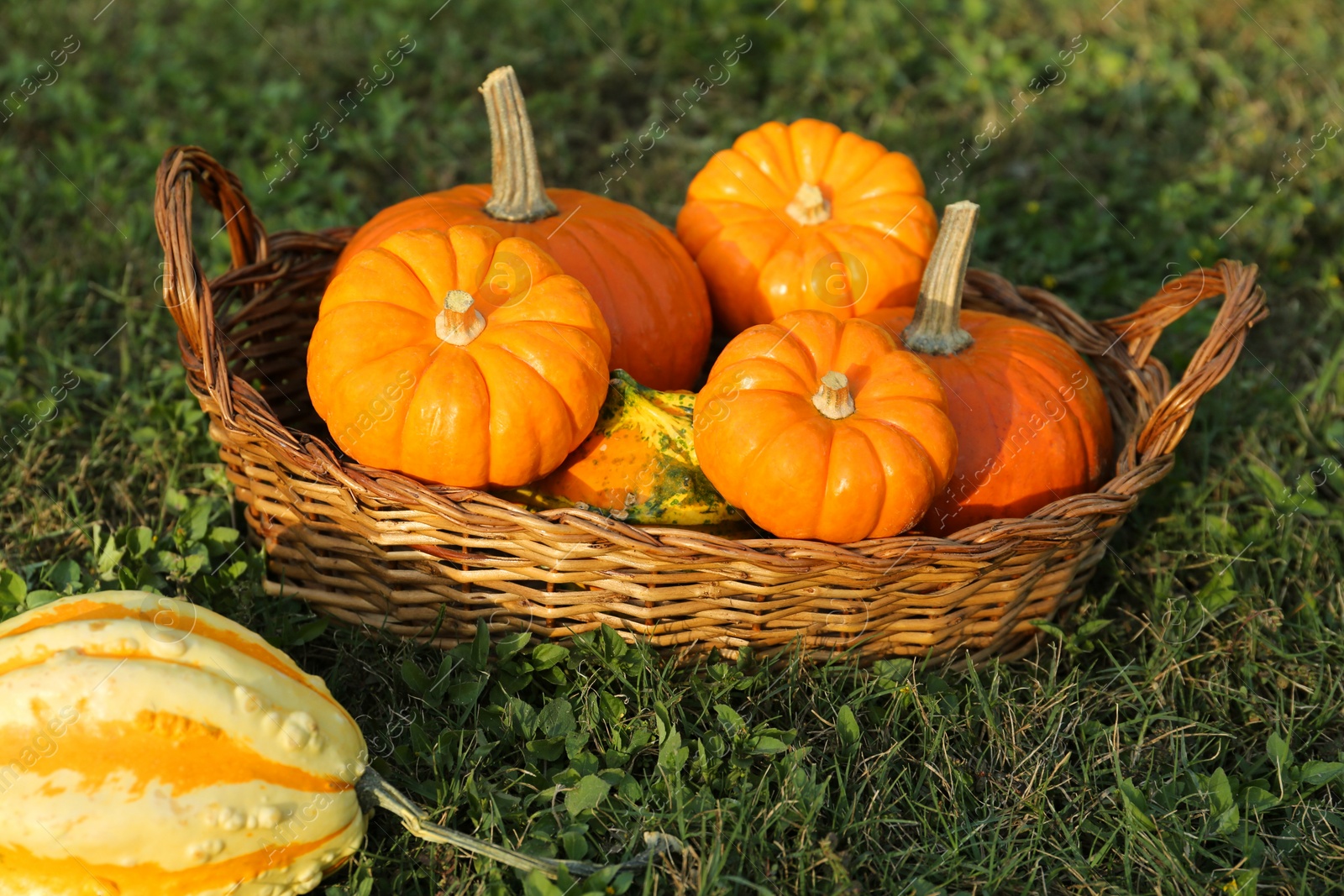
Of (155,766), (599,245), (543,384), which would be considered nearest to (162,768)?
(155,766)

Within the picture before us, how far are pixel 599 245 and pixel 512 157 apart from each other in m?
0.32

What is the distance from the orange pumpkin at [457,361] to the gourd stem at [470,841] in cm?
63

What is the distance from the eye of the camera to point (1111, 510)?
7.57ft

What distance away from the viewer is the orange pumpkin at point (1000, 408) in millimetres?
2500

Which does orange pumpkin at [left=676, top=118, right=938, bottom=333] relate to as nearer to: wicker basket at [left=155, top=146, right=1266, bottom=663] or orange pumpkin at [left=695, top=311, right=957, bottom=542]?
orange pumpkin at [left=695, top=311, right=957, bottom=542]

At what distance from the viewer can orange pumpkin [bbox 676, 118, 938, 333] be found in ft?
9.46

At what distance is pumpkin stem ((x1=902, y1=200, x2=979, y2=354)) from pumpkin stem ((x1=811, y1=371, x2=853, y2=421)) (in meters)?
0.44

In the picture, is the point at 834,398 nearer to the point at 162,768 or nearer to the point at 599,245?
the point at 599,245

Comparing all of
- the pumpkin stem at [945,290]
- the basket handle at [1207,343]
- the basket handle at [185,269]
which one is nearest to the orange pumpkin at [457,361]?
the basket handle at [185,269]

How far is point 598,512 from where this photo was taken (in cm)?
225

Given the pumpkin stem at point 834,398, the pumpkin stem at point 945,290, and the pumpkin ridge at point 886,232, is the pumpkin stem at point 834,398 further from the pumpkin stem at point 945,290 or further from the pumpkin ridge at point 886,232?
the pumpkin ridge at point 886,232

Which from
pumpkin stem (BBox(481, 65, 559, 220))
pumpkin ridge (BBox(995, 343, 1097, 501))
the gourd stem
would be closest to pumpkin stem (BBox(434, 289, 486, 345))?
pumpkin stem (BBox(481, 65, 559, 220))

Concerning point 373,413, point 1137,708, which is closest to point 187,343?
point 373,413

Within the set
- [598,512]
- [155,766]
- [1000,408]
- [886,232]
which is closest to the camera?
[155,766]
